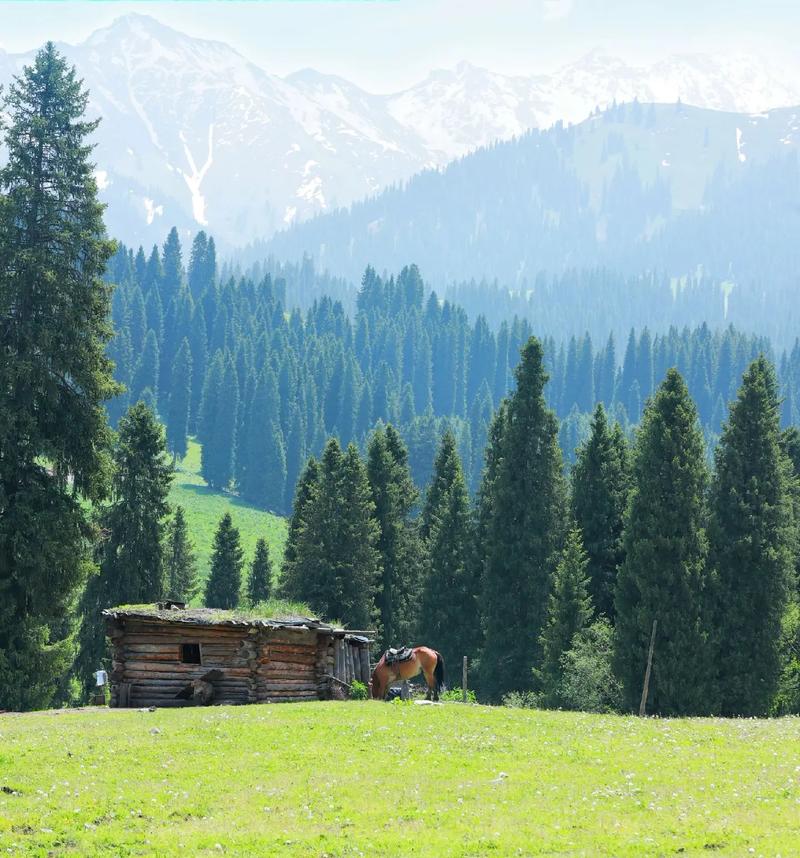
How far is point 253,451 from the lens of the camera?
6467 inches

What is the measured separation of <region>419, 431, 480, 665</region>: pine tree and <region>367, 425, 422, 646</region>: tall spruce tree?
70.8 inches

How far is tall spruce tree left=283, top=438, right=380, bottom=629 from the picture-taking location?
2403 inches

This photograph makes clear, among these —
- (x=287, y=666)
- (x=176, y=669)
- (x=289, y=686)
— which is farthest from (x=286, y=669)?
(x=176, y=669)

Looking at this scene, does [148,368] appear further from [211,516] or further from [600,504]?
[600,504]

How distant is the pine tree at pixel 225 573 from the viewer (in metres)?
82.1

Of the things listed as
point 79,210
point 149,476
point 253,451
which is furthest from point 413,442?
point 79,210

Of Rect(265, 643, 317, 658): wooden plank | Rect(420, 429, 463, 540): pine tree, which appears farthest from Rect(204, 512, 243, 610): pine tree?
Rect(265, 643, 317, 658): wooden plank

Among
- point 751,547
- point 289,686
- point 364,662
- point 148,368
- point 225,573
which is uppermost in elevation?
point 148,368

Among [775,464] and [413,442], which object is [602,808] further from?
[413,442]

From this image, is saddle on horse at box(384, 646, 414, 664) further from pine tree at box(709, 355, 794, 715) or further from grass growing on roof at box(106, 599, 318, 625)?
pine tree at box(709, 355, 794, 715)

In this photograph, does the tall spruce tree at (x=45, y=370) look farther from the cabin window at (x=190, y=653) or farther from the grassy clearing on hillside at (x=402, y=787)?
the grassy clearing on hillside at (x=402, y=787)

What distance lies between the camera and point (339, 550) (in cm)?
6203

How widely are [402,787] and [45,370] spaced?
838 inches

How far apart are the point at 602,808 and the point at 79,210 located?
28.2m
